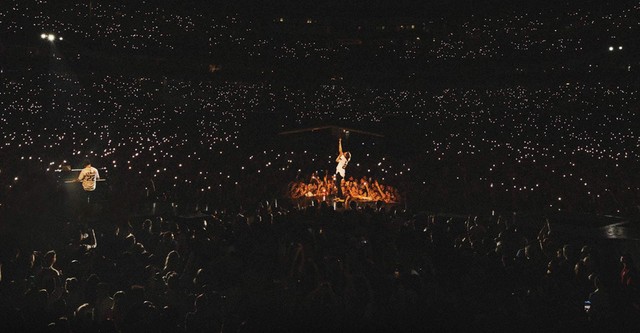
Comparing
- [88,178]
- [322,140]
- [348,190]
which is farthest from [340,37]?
[88,178]

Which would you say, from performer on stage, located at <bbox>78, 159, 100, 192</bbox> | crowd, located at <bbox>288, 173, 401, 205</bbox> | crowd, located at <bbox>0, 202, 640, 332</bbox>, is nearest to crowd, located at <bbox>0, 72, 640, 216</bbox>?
crowd, located at <bbox>288, 173, 401, 205</bbox>

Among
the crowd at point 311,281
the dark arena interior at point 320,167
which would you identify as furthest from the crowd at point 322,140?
the crowd at point 311,281

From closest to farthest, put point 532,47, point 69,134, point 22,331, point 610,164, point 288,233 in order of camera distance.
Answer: point 22,331 → point 288,233 → point 610,164 → point 69,134 → point 532,47

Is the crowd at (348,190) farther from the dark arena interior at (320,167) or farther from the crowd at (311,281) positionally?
the crowd at (311,281)

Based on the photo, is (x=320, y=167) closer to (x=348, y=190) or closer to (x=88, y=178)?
(x=348, y=190)

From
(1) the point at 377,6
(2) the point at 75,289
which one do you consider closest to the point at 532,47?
(1) the point at 377,6

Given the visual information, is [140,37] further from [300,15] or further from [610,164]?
[610,164]
